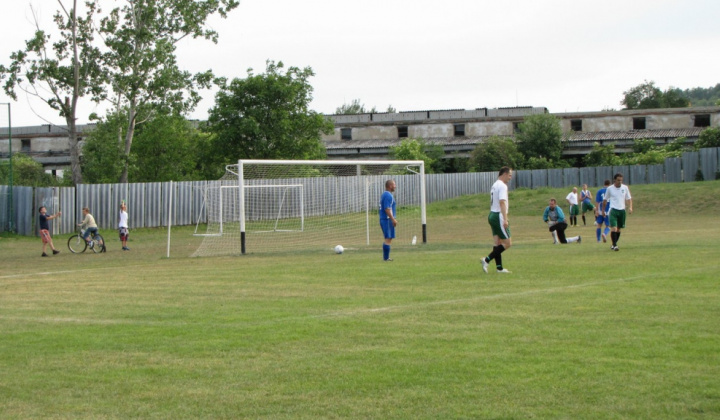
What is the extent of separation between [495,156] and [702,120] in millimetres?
20380

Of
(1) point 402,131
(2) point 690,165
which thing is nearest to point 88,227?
(2) point 690,165

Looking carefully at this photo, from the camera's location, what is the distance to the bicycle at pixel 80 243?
28.4m

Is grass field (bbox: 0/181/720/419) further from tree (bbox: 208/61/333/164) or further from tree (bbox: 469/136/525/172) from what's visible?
tree (bbox: 469/136/525/172)

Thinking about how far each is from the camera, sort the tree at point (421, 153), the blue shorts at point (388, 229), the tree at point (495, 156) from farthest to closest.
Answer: the tree at point (495, 156) < the tree at point (421, 153) < the blue shorts at point (388, 229)

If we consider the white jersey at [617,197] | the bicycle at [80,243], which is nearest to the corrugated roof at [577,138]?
the bicycle at [80,243]

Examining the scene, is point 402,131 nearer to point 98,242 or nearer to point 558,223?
point 98,242

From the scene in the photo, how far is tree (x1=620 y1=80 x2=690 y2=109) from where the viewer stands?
111 metres

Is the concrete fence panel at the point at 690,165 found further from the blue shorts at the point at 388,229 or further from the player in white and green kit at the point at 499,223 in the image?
the player in white and green kit at the point at 499,223

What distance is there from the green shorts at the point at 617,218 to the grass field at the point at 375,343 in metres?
2.60

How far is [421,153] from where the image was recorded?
73.6m

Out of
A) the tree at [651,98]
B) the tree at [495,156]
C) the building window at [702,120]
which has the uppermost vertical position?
the tree at [651,98]

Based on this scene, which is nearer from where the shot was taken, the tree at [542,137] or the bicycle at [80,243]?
the bicycle at [80,243]

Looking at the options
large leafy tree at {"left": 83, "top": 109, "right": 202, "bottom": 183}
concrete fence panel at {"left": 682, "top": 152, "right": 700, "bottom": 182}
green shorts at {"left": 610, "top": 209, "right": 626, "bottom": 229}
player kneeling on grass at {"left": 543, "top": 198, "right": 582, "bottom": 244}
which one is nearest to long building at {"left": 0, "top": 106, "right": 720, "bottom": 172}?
concrete fence panel at {"left": 682, "top": 152, "right": 700, "bottom": 182}

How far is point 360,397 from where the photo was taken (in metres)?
6.41
